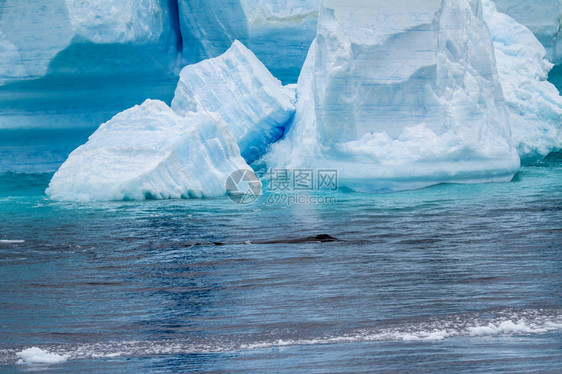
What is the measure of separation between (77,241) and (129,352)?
2659 millimetres

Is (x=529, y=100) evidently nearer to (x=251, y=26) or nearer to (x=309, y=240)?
(x=251, y=26)

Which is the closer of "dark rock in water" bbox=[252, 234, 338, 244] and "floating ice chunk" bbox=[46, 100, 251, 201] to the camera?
"dark rock in water" bbox=[252, 234, 338, 244]

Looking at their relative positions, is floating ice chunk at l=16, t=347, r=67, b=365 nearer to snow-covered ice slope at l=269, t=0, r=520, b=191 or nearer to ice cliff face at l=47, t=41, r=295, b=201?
ice cliff face at l=47, t=41, r=295, b=201

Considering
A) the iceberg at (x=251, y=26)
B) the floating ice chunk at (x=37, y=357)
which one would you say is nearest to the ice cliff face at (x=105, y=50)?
the iceberg at (x=251, y=26)

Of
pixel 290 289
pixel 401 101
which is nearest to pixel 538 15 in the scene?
pixel 401 101

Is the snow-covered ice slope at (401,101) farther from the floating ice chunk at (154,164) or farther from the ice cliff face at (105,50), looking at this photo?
the ice cliff face at (105,50)

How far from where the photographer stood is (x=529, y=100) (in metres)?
9.58

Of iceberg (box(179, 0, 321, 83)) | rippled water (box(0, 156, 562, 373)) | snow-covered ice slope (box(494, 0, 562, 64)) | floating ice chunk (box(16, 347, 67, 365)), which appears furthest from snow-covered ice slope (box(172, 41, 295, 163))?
floating ice chunk (box(16, 347, 67, 365))

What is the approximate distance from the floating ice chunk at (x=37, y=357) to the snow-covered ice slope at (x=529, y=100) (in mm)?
7243

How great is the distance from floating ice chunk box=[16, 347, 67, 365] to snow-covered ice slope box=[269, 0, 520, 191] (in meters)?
5.07

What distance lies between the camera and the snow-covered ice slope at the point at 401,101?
7691 millimetres

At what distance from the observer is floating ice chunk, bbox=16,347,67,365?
2.90 meters

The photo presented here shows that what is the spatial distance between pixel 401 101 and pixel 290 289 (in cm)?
435

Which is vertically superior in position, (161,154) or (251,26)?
(251,26)
